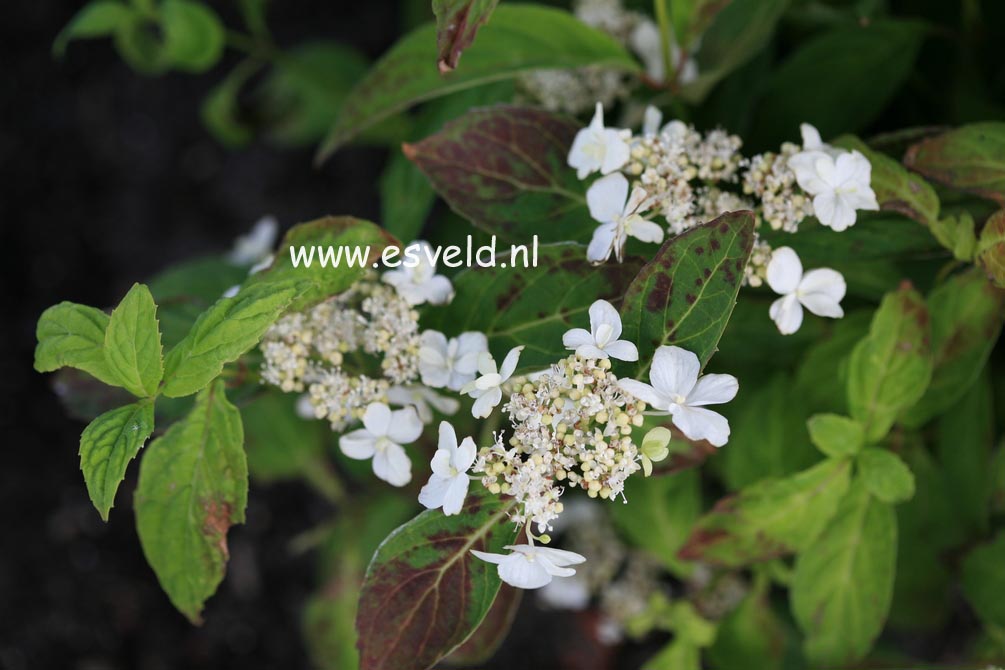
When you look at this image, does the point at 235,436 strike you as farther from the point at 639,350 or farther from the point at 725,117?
the point at 725,117

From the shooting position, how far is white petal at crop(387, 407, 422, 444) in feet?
2.89

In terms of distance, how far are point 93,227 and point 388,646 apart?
5.52 ft

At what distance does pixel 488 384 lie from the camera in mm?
788

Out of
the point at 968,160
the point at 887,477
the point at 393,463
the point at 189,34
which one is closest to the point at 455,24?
the point at 393,463

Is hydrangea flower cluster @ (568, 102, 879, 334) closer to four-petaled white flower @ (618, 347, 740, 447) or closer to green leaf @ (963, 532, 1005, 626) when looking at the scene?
four-petaled white flower @ (618, 347, 740, 447)

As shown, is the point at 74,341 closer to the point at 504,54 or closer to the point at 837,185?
the point at 504,54

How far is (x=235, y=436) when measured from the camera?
86cm

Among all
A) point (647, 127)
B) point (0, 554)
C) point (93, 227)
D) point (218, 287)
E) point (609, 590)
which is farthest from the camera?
point (93, 227)

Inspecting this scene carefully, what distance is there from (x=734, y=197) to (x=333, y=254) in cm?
39

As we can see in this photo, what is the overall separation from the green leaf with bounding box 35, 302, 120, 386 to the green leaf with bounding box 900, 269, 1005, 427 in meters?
0.86

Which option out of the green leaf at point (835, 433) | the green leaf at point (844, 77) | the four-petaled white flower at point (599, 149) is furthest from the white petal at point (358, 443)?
the green leaf at point (844, 77)

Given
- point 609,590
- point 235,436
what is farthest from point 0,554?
point 235,436

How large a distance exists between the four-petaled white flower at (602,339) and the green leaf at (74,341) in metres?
0.42

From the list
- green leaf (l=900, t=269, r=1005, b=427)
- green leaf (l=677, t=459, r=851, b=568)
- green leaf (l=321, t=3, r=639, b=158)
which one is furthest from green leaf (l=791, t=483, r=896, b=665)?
green leaf (l=321, t=3, r=639, b=158)
